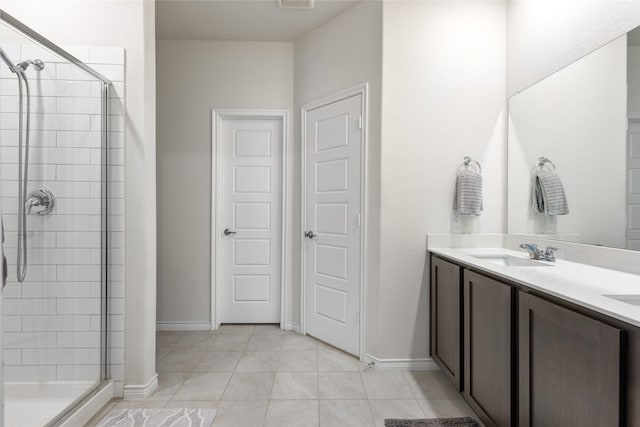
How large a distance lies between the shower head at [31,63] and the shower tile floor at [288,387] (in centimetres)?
183

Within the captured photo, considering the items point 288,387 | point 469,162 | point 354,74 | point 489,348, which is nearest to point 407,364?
point 288,387

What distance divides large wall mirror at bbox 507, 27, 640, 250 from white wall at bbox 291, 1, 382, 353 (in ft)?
3.12

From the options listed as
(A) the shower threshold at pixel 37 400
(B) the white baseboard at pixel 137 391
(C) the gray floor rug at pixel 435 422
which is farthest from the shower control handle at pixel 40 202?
(C) the gray floor rug at pixel 435 422

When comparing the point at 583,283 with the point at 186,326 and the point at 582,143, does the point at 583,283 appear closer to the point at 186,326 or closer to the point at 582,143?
the point at 582,143

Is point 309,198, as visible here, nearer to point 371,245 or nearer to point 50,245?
point 371,245

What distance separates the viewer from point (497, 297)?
1.51 m

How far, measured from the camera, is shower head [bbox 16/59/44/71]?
62.0 inches

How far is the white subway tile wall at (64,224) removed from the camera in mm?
1564

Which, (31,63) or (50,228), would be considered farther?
(50,228)

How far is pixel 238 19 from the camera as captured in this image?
286 centimetres

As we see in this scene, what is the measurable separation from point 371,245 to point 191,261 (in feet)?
5.88

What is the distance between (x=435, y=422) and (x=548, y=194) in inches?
57.3

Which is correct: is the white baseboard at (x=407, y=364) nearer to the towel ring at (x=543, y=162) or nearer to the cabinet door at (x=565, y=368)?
the cabinet door at (x=565, y=368)

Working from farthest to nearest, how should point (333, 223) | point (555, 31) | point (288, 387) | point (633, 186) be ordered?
point (333, 223), point (288, 387), point (555, 31), point (633, 186)
